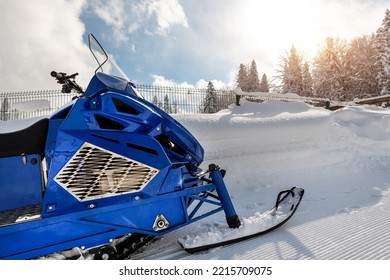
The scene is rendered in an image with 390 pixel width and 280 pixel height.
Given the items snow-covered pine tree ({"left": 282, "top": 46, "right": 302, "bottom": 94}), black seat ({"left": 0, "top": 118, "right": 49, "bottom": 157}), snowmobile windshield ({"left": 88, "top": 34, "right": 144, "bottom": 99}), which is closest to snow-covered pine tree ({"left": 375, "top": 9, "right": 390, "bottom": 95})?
snow-covered pine tree ({"left": 282, "top": 46, "right": 302, "bottom": 94})

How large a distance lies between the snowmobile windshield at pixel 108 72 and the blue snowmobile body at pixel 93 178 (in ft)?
0.06

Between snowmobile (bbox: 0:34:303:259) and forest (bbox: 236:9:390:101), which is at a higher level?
forest (bbox: 236:9:390:101)

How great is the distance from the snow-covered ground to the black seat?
1.23m

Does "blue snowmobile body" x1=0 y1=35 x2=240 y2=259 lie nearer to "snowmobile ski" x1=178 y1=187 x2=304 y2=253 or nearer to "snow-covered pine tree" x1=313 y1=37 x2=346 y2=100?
"snowmobile ski" x1=178 y1=187 x2=304 y2=253

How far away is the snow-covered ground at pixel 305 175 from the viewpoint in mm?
2234

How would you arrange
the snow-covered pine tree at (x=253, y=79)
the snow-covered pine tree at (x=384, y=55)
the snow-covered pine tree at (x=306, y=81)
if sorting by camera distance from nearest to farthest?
the snow-covered pine tree at (x=384, y=55) → the snow-covered pine tree at (x=306, y=81) → the snow-covered pine tree at (x=253, y=79)

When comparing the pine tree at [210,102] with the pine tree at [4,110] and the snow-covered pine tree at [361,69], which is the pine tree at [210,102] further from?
the snow-covered pine tree at [361,69]

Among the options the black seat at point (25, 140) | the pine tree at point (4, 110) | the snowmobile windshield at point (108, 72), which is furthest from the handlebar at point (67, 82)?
the pine tree at point (4, 110)

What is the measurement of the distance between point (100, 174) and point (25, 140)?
27.0 inches

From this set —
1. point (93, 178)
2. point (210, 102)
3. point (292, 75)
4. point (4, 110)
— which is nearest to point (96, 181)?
point (93, 178)

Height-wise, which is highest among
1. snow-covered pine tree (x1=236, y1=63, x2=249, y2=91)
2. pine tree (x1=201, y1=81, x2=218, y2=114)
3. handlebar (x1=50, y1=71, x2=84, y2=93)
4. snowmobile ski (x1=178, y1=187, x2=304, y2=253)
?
snow-covered pine tree (x1=236, y1=63, x2=249, y2=91)

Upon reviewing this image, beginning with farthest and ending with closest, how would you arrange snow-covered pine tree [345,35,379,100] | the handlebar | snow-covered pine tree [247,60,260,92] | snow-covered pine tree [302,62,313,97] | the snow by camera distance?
snow-covered pine tree [247,60,260,92] → snow-covered pine tree [302,62,313,97] → snow-covered pine tree [345,35,379,100] → the handlebar → the snow

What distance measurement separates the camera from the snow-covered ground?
2.23m

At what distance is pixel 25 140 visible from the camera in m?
2.29
